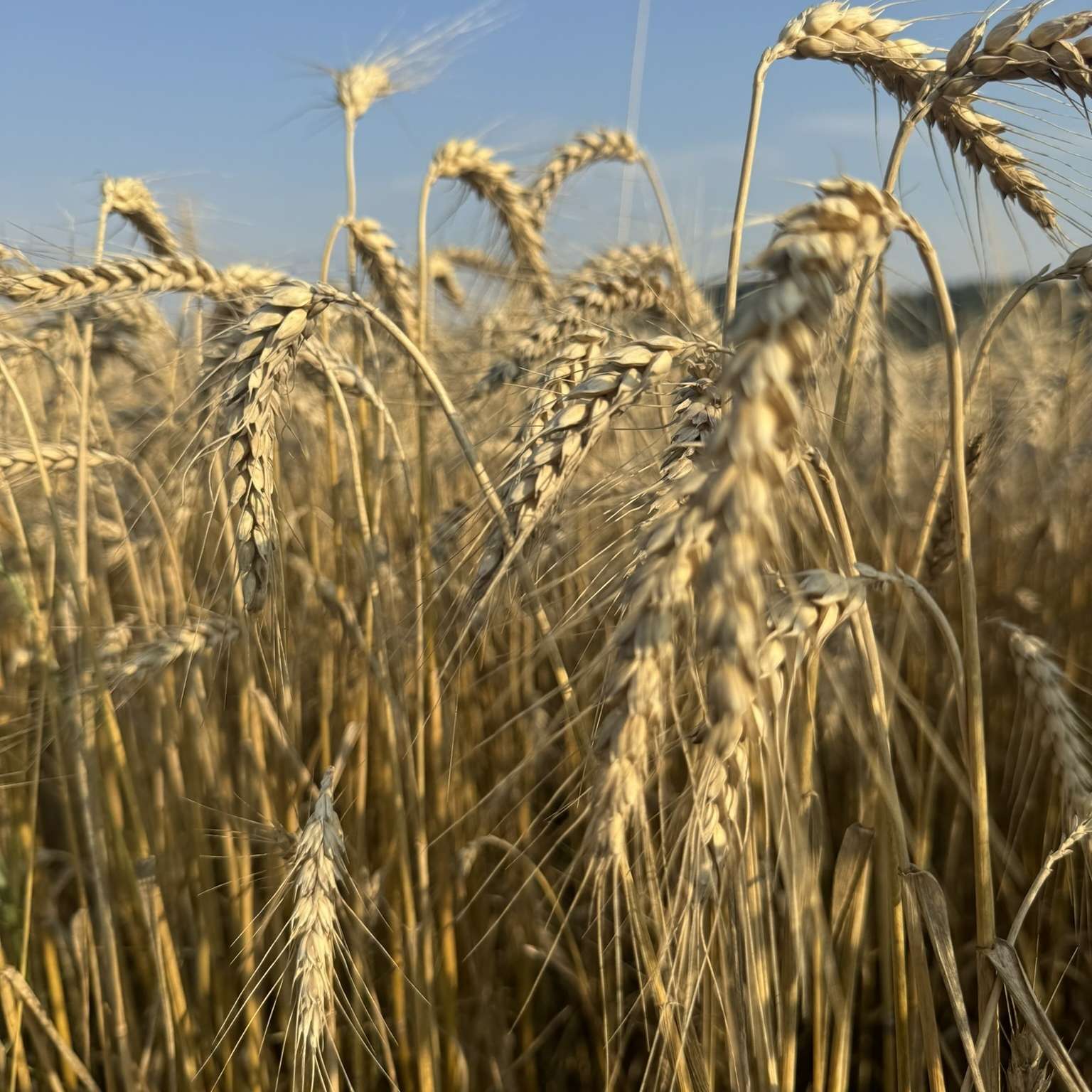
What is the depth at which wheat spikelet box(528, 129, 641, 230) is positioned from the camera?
2877 mm

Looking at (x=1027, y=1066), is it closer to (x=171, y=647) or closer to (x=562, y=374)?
(x=562, y=374)

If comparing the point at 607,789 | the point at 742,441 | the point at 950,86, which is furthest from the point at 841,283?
the point at 950,86

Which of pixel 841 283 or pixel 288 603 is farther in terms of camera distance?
pixel 288 603

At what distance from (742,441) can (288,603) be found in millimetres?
2106

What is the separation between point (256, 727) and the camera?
71.9 inches

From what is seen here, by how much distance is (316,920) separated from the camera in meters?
1.26

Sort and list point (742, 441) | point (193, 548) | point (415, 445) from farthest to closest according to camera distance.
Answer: point (415, 445)
point (193, 548)
point (742, 441)

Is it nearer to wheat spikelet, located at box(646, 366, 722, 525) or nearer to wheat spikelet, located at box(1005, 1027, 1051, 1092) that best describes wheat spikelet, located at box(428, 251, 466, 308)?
wheat spikelet, located at box(646, 366, 722, 525)

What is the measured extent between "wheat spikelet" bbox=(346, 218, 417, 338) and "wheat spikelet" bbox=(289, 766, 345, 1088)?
45.1 inches

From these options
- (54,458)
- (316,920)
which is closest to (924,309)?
(54,458)

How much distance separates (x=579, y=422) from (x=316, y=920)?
73 cm

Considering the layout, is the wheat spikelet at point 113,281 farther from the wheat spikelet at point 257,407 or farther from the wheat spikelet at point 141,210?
the wheat spikelet at point 141,210

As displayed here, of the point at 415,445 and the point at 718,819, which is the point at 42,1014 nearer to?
the point at 718,819

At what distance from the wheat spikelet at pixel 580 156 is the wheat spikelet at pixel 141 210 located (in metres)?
1.05
